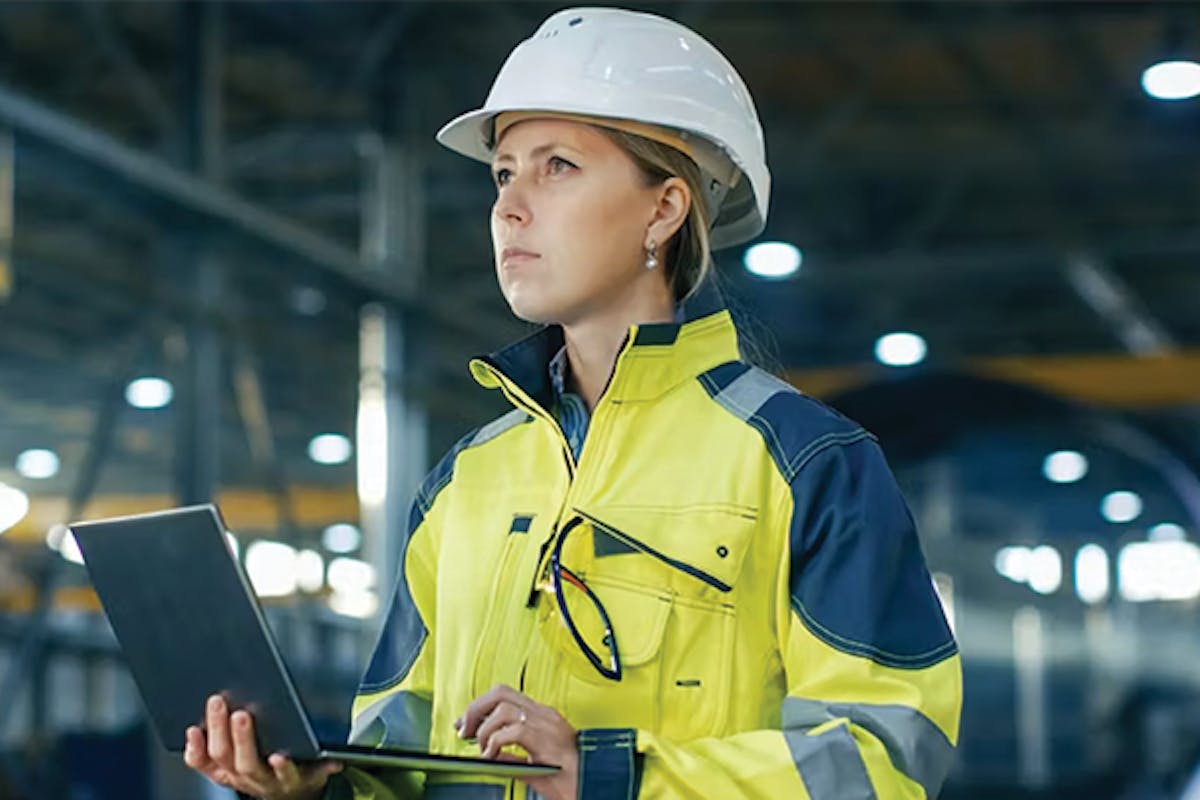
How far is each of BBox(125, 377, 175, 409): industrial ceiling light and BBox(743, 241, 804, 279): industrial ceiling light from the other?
5751 millimetres

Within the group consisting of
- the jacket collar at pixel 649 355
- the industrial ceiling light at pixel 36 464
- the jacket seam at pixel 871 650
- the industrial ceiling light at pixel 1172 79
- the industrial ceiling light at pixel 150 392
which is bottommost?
the jacket seam at pixel 871 650

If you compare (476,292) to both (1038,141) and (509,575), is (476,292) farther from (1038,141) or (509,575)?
(509,575)

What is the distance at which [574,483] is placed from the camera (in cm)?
231

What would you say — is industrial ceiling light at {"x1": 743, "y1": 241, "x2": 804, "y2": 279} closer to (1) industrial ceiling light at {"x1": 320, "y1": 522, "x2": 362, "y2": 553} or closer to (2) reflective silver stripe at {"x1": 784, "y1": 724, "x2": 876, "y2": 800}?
(1) industrial ceiling light at {"x1": 320, "y1": 522, "x2": 362, "y2": 553}

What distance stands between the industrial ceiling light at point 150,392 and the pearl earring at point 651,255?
7625mm

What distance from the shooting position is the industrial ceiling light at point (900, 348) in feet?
56.0

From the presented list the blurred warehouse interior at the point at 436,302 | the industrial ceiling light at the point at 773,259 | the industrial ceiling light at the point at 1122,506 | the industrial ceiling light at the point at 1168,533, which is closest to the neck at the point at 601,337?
the blurred warehouse interior at the point at 436,302

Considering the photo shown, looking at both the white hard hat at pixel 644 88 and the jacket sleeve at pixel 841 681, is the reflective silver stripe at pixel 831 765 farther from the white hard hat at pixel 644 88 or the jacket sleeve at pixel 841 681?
the white hard hat at pixel 644 88

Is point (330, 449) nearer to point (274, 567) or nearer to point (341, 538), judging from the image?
point (341, 538)

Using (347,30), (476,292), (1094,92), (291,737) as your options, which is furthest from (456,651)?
(476,292)

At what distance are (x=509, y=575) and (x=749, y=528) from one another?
0.27m

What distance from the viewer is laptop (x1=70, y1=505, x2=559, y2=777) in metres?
2.08

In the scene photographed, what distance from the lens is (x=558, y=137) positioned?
2.39 meters

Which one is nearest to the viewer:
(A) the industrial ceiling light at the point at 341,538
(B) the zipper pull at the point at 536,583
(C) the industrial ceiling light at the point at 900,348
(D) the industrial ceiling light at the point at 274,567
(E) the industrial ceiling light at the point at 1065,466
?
(B) the zipper pull at the point at 536,583
